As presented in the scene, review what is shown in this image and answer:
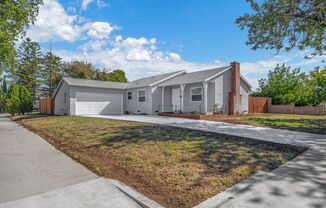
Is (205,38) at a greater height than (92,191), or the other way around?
(205,38)

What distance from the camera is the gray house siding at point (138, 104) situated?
806 inches

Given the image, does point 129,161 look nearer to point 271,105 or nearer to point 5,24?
point 5,24

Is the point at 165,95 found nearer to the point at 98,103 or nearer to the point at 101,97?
the point at 101,97

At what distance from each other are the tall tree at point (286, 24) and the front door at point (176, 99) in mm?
8988

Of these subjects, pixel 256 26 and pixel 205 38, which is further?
pixel 205 38

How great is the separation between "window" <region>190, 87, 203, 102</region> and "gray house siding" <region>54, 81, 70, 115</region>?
11.8m

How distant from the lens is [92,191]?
3.48 m

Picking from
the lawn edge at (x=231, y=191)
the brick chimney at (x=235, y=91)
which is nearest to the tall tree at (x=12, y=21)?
the lawn edge at (x=231, y=191)

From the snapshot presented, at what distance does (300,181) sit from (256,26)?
29.9 feet

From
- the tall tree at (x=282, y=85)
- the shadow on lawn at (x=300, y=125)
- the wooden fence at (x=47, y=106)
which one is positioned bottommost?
the shadow on lawn at (x=300, y=125)

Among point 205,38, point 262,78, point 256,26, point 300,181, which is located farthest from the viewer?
point 262,78

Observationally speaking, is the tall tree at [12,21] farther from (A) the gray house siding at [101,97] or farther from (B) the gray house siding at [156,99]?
(B) the gray house siding at [156,99]

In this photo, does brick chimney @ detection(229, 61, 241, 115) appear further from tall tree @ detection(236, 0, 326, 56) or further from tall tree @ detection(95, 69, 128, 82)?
tall tree @ detection(95, 69, 128, 82)

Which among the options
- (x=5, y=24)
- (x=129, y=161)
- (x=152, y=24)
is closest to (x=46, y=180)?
(x=129, y=161)
